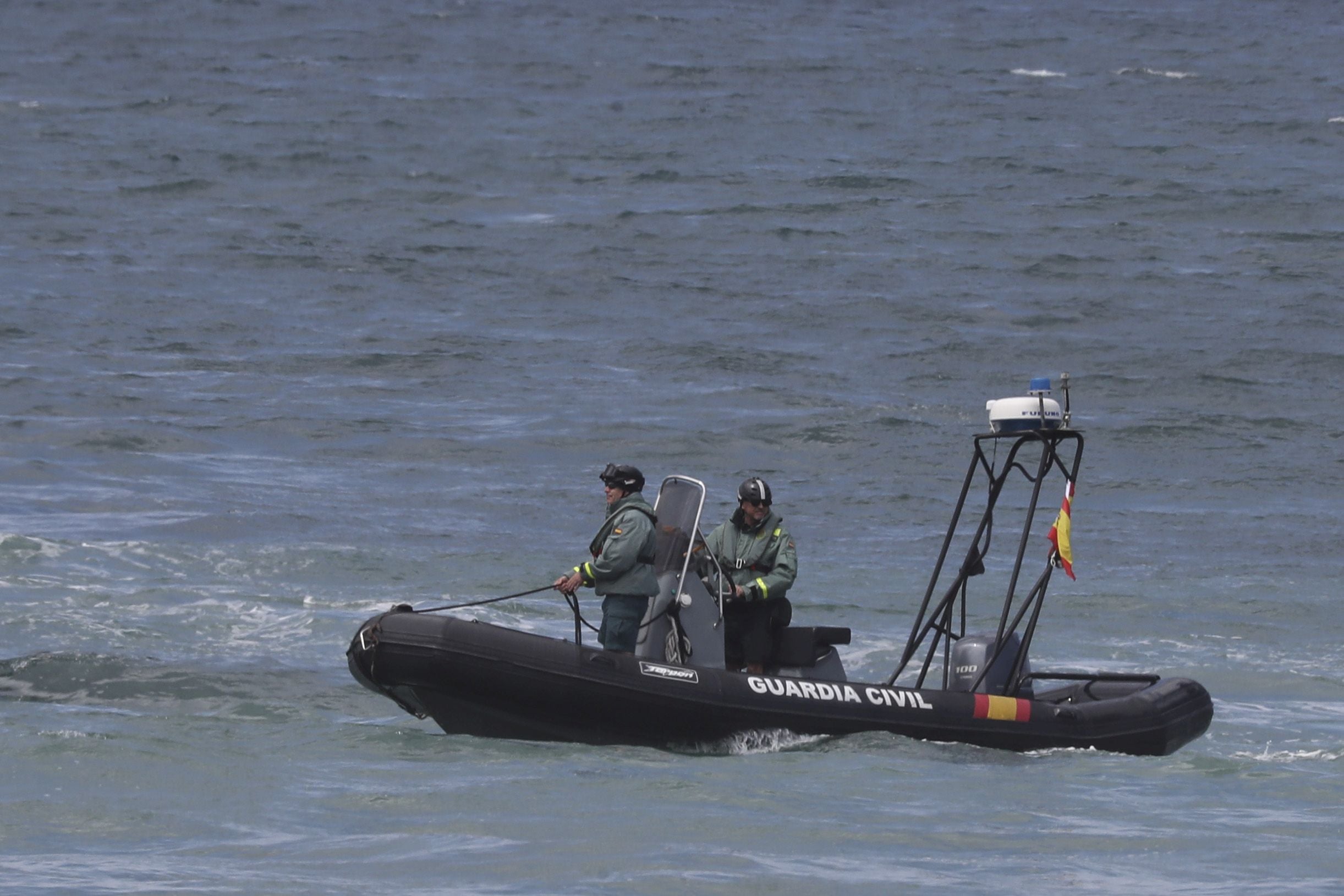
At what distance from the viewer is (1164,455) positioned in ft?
72.4

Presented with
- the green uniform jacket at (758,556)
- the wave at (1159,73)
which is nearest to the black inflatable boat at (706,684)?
the green uniform jacket at (758,556)

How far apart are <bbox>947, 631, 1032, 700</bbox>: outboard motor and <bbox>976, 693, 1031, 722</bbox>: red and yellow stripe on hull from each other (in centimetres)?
34

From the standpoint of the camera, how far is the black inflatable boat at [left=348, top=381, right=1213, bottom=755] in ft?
32.7

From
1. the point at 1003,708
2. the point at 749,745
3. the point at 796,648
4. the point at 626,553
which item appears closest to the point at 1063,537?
the point at 1003,708

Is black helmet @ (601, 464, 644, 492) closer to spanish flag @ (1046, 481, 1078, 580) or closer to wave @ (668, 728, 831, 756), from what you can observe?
wave @ (668, 728, 831, 756)

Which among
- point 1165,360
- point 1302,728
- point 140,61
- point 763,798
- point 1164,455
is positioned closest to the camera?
point 763,798

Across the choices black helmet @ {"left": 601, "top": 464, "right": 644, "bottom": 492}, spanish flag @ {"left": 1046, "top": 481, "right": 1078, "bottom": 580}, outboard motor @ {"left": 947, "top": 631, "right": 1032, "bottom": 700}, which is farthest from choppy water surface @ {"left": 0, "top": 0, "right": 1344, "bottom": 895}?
black helmet @ {"left": 601, "top": 464, "right": 644, "bottom": 492}

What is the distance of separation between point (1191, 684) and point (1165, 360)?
15.6m

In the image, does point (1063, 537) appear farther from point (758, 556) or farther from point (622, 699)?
point (622, 699)

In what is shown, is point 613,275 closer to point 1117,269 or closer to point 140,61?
point 1117,269

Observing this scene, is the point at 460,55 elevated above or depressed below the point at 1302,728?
above

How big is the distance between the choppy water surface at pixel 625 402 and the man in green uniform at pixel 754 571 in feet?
2.93

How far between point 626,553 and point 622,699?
2.46 feet

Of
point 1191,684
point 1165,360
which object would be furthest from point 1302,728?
point 1165,360
